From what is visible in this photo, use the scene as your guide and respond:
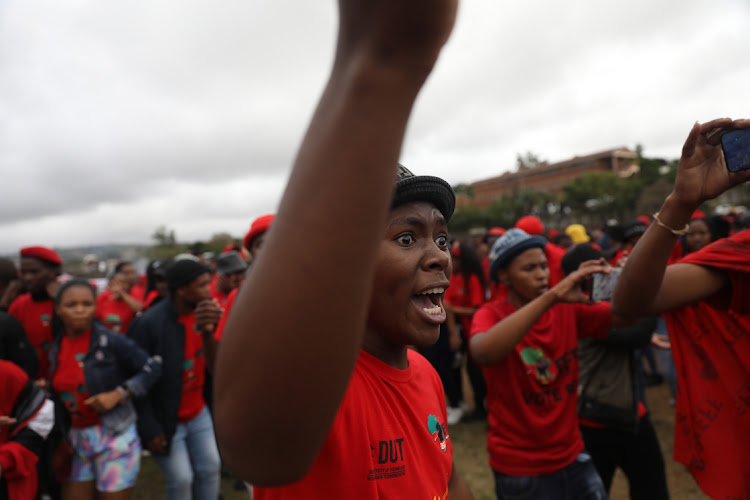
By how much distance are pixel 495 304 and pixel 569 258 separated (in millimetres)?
825

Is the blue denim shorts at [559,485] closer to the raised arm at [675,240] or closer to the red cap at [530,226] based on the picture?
the raised arm at [675,240]

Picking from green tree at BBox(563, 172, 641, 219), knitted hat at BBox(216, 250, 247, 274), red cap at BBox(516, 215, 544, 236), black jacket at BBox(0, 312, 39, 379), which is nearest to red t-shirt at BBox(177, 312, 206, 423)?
knitted hat at BBox(216, 250, 247, 274)

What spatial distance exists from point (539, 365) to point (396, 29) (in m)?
2.72

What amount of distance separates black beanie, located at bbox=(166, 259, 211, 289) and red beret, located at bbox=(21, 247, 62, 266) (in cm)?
186

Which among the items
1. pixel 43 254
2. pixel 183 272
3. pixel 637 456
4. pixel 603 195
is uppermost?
pixel 603 195

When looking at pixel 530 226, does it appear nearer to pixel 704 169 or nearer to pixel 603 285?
pixel 603 285

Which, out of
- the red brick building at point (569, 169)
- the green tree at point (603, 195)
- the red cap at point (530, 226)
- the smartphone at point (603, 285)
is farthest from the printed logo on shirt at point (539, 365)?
the red brick building at point (569, 169)

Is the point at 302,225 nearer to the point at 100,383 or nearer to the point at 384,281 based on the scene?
the point at 384,281

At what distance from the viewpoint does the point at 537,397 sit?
2.80 meters

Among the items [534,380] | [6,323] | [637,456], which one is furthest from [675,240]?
[6,323]

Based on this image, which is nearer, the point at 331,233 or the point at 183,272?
the point at 331,233

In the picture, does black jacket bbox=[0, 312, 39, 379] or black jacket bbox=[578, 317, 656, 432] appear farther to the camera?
black jacket bbox=[0, 312, 39, 379]

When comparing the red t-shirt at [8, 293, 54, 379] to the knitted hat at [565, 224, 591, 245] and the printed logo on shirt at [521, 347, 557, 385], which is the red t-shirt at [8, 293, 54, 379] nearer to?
the printed logo on shirt at [521, 347, 557, 385]

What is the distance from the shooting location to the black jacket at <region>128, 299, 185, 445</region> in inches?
144
